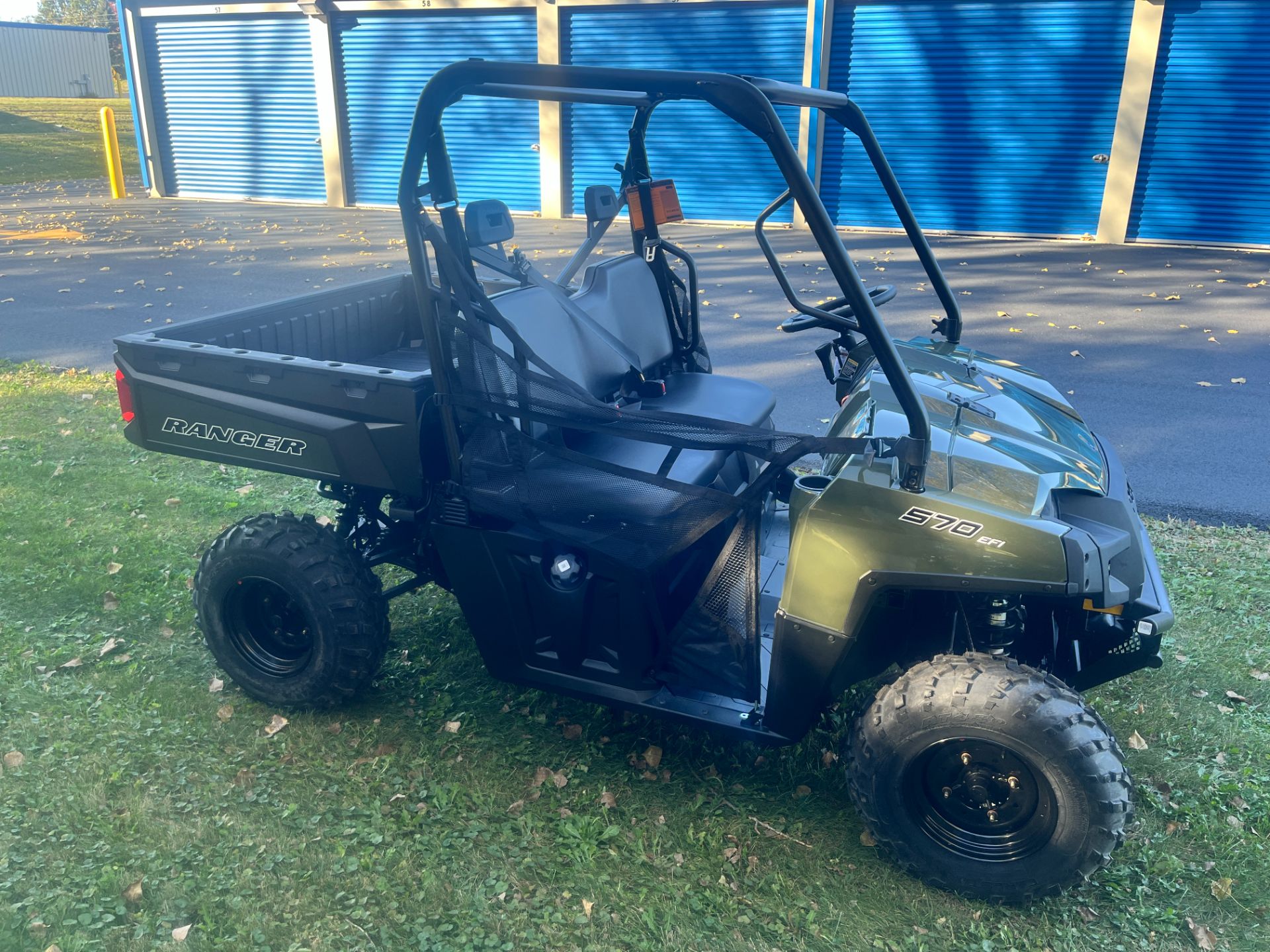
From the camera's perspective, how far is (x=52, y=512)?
4.89m

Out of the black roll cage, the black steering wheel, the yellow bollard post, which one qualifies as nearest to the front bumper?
A: the black roll cage

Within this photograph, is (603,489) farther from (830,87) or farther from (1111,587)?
(830,87)

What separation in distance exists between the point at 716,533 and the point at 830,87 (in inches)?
478

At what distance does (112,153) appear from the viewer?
1723cm

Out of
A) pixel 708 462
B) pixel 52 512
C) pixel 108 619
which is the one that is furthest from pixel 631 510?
pixel 52 512

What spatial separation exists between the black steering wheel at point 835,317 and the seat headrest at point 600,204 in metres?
0.87

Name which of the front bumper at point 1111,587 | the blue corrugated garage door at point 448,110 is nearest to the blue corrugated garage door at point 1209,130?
the blue corrugated garage door at point 448,110

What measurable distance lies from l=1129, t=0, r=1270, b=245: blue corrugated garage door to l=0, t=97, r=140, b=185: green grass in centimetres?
1941

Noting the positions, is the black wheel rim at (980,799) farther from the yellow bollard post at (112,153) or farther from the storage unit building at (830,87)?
the yellow bollard post at (112,153)

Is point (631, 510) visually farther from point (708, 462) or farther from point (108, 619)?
point (108, 619)

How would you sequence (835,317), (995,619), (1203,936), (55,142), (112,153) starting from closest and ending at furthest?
(1203,936), (995,619), (835,317), (112,153), (55,142)

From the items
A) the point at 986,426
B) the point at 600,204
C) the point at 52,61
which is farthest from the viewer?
the point at 52,61

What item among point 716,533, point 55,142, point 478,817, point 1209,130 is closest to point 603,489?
point 716,533

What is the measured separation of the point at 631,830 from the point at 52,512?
138 inches
